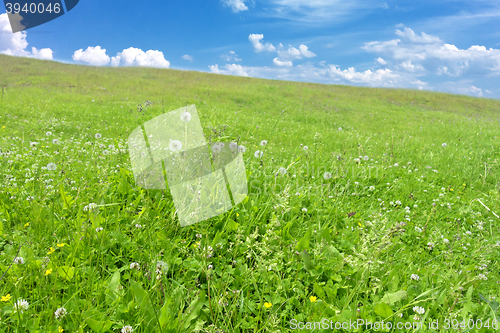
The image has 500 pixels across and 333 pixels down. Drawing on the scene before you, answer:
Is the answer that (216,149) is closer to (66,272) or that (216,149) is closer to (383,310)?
(66,272)

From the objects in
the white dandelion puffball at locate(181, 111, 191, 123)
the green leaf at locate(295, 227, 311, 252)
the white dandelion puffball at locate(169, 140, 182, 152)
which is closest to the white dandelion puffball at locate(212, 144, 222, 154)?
Result: the white dandelion puffball at locate(169, 140, 182, 152)

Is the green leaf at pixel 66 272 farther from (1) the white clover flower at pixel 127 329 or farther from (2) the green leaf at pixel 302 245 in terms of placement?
(2) the green leaf at pixel 302 245

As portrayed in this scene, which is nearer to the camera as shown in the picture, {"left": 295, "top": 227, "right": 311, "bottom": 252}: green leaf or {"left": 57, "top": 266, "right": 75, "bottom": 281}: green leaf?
{"left": 57, "top": 266, "right": 75, "bottom": 281}: green leaf

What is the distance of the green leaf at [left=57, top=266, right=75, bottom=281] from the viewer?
6.69 ft

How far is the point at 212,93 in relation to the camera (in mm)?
23203

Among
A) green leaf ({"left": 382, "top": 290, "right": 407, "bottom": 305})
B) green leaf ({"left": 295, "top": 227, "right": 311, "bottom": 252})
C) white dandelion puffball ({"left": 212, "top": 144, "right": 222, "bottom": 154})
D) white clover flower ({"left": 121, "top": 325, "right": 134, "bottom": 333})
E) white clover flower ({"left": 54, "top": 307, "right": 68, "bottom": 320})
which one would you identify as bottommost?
green leaf ({"left": 382, "top": 290, "right": 407, "bottom": 305})

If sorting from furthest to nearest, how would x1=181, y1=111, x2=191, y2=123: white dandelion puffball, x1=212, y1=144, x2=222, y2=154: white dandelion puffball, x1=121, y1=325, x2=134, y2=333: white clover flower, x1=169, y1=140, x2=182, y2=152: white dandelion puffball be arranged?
x1=212, y1=144, x2=222, y2=154: white dandelion puffball
x1=169, y1=140, x2=182, y2=152: white dandelion puffball
x1=181, y1=111, x2=191, y2=123: white dandelion puffball
x1=121, y1=325, x2=134, y2=333: white clover flower

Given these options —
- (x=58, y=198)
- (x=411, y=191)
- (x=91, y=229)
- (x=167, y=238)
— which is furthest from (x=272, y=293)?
(x=411, y=191)

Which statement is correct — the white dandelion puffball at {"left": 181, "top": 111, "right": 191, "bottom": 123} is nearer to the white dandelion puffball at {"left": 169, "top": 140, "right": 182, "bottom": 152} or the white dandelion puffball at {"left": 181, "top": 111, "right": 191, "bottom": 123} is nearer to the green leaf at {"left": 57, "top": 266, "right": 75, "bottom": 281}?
the white dandelion puffball at {"left": 169, "top": 140, "right": 182, "bottom": 152}

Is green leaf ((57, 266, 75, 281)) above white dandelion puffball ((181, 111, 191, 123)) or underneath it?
underneath

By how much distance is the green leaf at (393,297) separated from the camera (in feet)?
6.98

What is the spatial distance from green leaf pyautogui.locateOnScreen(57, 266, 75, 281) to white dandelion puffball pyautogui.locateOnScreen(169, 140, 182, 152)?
1.65 m

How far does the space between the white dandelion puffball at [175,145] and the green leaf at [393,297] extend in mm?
2678

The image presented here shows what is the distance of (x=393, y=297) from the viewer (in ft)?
7.08
